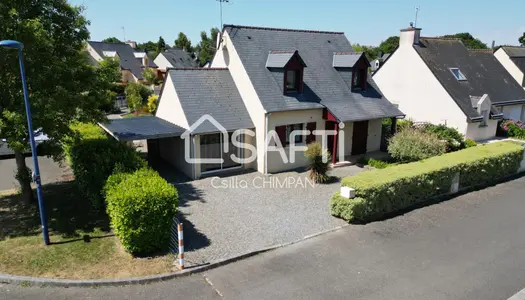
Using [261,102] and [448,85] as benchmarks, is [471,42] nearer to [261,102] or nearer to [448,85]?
[448,85]

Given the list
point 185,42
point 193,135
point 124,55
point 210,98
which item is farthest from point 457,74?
point 185,42

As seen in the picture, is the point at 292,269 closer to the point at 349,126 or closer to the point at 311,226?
the point at 311,226

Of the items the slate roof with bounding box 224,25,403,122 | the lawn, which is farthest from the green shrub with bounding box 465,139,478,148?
the lawn

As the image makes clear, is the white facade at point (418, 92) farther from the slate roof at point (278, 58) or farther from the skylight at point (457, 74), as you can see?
the slate roof at point (278, 58)

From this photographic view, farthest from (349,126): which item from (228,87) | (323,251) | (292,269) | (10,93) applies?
(10,93)

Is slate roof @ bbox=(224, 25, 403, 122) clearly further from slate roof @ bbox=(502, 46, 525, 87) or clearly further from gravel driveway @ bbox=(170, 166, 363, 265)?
slate roof @ bbox=(502, 46, 525, 87)

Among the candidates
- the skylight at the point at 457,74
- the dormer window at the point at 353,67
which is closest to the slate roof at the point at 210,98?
the dormer window at the point at 353,67

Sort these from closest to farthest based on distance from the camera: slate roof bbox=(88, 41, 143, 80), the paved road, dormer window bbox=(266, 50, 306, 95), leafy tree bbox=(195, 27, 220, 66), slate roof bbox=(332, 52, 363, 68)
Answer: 1. the paved road
2. dormer window bbox=(266, 50, 306, 95)
3. slate roof bbox=(332, 52, 363, 68)
4. slate roof bbox=(88, 41, 143, 80)
5. leafy tree bbox=(195, 27, 220, 66)
